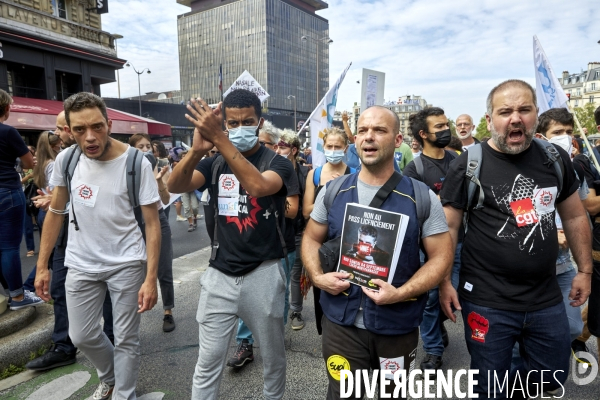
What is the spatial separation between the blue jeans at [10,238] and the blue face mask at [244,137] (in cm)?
277

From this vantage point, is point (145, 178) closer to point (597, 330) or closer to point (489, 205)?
point (489, 205)

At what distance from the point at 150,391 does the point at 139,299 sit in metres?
0.91

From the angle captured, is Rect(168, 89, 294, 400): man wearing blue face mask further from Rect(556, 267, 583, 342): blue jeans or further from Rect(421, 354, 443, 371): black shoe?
Rect(556, 267, 583, 342): blue jeans

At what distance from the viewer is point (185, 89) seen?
95312 mm

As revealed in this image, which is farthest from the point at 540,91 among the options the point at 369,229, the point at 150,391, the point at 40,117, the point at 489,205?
the point at 40,117

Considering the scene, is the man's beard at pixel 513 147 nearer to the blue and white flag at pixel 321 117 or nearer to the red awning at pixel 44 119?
the blue and white flag at pixel 321 117

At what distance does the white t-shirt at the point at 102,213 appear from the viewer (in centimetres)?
259

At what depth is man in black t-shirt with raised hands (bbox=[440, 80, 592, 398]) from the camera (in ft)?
6.91

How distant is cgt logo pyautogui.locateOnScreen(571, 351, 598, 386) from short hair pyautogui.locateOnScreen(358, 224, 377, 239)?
2.38 m

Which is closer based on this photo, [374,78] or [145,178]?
[145,178]

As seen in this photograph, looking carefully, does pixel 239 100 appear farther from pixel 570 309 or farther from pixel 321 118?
pixel 321 118

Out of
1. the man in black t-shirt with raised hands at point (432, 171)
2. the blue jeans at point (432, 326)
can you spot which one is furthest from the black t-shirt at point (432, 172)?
the blue jeans at point (432, 326)

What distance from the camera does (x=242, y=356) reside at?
3.37 meters

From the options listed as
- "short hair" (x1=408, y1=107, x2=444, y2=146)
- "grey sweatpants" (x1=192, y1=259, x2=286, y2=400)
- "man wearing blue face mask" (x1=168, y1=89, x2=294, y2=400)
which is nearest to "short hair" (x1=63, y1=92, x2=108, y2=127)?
"man wearing blue face mask" (x1=168, y1=89, x2=294, y2=400)
